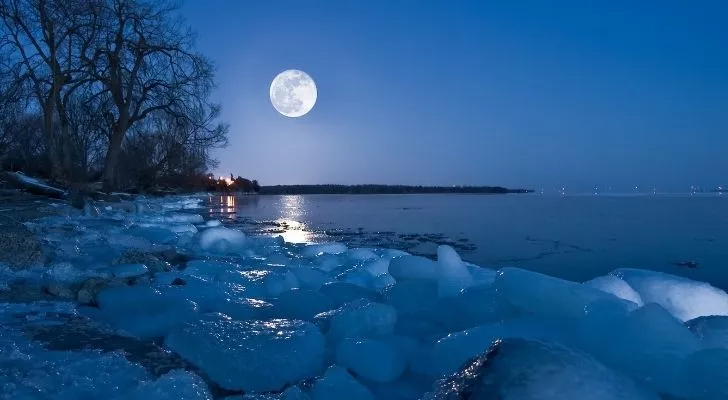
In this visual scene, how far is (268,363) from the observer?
1.83 metres

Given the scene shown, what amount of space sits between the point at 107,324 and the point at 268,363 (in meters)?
1.04

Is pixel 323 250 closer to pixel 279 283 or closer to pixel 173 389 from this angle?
pixel 279 283

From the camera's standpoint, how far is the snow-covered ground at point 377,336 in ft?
4.66

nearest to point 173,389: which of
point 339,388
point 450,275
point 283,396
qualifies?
point 283,396

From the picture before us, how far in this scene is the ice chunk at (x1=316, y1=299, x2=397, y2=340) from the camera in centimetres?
220

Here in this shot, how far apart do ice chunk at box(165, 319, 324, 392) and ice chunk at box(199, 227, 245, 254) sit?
312 centimetres

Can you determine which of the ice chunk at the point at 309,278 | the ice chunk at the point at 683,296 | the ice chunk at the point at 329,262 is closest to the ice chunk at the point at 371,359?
the ice chunk at the point at 309,278

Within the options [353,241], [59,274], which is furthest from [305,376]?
[353,241]

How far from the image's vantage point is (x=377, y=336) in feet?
7.35

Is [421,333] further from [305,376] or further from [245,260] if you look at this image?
[245,260]

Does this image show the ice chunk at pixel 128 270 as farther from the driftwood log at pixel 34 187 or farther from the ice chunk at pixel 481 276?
the driftwood log at pixel 34 187

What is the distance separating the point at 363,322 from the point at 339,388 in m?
0.58

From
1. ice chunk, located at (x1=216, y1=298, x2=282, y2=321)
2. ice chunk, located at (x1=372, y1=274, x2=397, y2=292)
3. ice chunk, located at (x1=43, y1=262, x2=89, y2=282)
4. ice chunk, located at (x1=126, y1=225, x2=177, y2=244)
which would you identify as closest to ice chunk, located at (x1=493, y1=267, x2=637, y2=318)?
ice chunk, located at (x1=372, y1=274, x2=397, y2=292)

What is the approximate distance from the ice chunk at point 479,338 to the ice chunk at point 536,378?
48 centimetres
